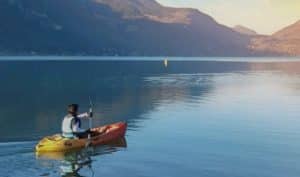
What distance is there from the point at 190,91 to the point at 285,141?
113 ft

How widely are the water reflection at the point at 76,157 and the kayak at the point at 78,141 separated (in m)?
0.26

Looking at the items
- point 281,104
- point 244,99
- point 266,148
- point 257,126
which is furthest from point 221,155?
point 244,99

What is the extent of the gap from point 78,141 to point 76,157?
47.6 inches

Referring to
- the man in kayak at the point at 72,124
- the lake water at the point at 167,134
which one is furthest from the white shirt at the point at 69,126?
the lake water at the point at 167,134

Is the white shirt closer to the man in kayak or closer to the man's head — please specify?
the man in kayak

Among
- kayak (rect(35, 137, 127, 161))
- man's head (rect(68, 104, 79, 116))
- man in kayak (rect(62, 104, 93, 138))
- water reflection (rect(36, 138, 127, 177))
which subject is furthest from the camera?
man in kayak (rect(62, 104, 93, 138))

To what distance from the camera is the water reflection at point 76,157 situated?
2352 cm

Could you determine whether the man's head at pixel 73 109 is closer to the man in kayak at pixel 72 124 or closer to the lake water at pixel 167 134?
the man in kayak at pixel 72 124

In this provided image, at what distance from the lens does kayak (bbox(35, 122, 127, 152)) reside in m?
26.0

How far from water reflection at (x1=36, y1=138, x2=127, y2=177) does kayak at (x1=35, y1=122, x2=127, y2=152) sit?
0.26 m

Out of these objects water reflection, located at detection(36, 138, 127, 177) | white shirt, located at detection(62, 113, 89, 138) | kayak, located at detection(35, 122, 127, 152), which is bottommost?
water reflection, located at detection(36, 138, 127, 177)

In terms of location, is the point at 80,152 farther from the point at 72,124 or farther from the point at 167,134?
the point at 167,134

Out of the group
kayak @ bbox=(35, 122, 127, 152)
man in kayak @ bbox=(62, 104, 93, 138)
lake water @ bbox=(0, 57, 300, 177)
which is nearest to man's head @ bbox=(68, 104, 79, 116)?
man in kayak @ bbox=(62, 104, 93, 138)

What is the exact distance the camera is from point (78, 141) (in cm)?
2709
